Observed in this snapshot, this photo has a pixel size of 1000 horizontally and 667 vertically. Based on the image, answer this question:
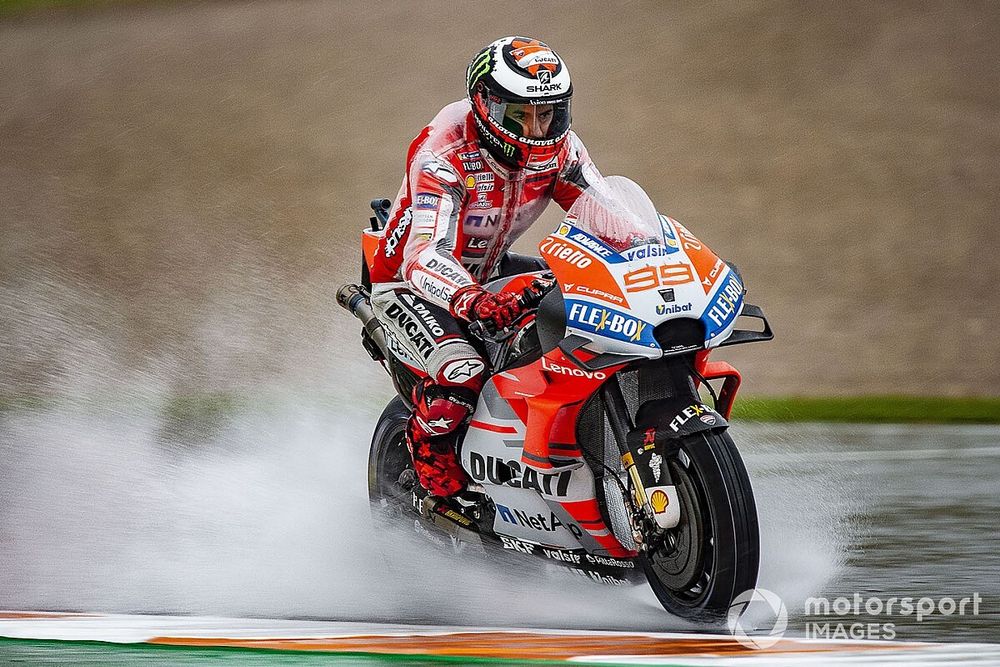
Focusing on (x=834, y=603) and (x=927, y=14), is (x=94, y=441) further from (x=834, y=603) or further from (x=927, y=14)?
(x=927, y=14)

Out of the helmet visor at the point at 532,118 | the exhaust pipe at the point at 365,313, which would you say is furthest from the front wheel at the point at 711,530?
the exhaust pipe at the point at 365,313

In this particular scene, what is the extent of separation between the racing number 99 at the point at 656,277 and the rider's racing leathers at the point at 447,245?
74 centimetres

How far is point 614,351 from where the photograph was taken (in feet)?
12.6

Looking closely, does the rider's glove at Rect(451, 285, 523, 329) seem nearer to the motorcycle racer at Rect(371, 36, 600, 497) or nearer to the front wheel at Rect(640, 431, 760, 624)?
the motorcycle racer at Rect(371, 36, 600, 497)

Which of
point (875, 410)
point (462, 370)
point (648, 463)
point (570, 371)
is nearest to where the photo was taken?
point (648, 463)

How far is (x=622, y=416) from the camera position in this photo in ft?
13.0

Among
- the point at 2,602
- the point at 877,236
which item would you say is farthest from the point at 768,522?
the point at 877,236

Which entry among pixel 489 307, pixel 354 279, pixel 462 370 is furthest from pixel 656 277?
pixel 354 279

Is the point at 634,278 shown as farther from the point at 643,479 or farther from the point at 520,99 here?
the point at 520,99

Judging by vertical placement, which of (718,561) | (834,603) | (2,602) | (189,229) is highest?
(718,561)

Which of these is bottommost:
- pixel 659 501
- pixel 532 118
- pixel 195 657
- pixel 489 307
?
pixel 195 657

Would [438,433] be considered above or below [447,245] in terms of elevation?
below

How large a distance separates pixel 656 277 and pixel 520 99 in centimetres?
95

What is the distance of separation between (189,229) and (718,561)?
10.5 m
